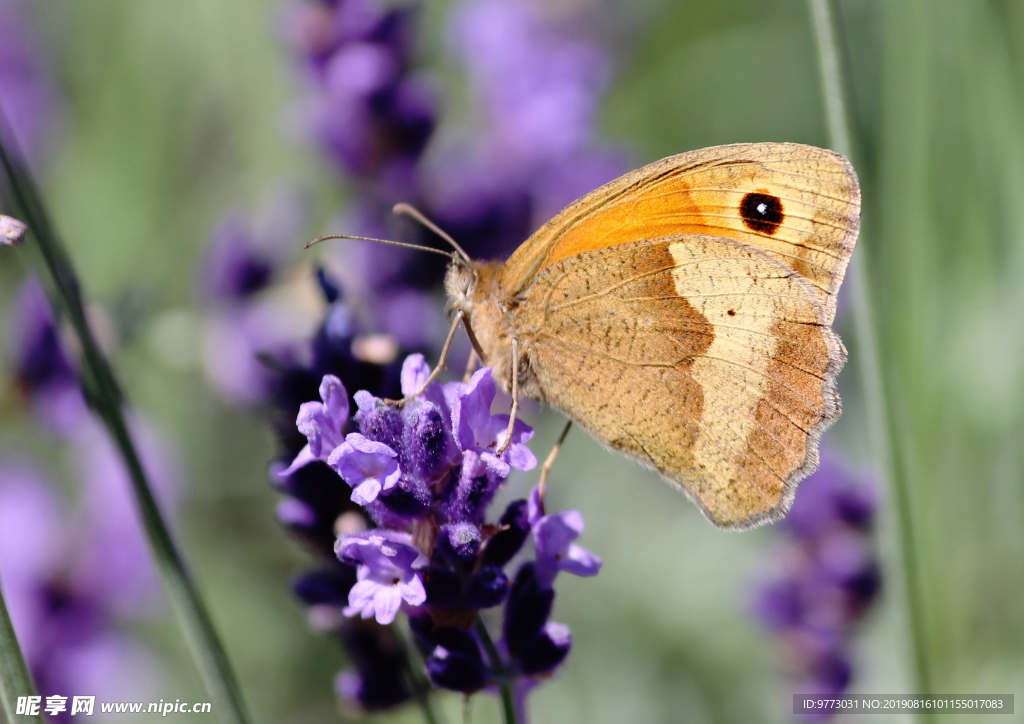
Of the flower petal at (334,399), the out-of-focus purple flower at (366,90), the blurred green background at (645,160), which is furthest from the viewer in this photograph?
the out-of-focus purple flower at (366,90)

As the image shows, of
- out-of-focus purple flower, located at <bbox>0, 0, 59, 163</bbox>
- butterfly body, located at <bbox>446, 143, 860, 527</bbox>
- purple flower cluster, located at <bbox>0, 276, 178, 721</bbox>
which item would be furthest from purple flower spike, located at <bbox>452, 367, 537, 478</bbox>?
out-of-focus purple flower, located at <bbox>0, 0, 59, 163</bbox>

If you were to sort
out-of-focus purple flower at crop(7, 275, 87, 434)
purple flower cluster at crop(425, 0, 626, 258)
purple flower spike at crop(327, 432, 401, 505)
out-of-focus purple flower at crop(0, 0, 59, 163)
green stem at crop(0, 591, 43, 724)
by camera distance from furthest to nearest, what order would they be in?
out-of-focus purple flower at crop(0, 0, 59, 163) → purple flower cluster at crop(425, 0, 626, 258) → out-of-focus purple flower at crop(7, 275, 87, 434) → purple flower spike at crop(327, 432, 401, 505) → green stem at crop(0, 591, 43, 724)

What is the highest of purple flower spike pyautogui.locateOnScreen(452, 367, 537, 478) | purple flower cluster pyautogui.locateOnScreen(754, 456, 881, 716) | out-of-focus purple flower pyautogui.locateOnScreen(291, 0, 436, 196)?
out-of-focus purple flower pyautogui.locateOnScreen(291, 0, 436, 196)

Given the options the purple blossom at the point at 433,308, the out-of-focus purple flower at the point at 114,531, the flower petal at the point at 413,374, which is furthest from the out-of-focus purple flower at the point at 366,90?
the flower petal at the point at 413,374

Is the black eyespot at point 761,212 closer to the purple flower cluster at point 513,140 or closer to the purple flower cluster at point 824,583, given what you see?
the purple flower cluster at point 824,583

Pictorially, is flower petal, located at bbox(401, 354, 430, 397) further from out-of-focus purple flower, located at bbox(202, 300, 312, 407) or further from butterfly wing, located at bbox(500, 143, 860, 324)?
out-of-focus purple flower, located at bbox(202, 300, 312, 407)

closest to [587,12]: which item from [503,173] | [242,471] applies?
[503,173]
